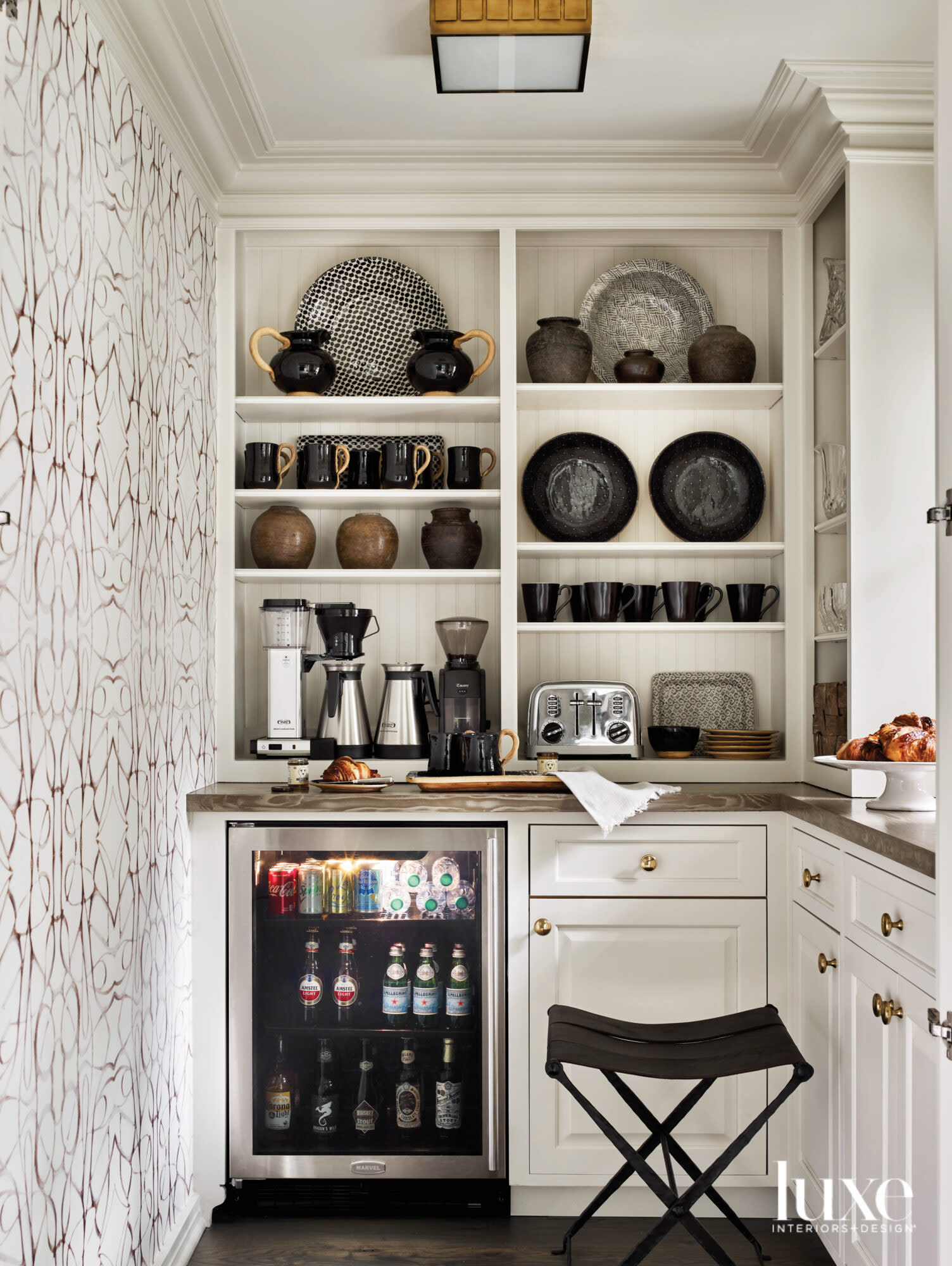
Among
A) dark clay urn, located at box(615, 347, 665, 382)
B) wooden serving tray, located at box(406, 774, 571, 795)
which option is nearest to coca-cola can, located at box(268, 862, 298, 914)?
wooden serving tray, located at box(406, 774, 571, 795)

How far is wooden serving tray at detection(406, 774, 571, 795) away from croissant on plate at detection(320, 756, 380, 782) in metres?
0.14

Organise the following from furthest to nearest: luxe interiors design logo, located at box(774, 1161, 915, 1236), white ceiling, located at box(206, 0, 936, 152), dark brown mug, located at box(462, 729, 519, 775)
Answer: dark brown mug, located at box(462, 729, 519, 775) → white ceiling, located at box(206, 0, 936, 152) → luxe interiors design logo, located at box(774, 1161, 915, 1236)

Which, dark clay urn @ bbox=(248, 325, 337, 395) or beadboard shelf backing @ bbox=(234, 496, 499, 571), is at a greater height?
dark clay urn @ bbox=(248, 325, 337, 395)

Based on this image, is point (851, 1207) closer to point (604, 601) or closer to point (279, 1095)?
point (279, 1095)

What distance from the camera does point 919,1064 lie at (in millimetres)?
1649

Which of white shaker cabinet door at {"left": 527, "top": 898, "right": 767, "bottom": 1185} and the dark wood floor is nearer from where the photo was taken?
the dark wood floor

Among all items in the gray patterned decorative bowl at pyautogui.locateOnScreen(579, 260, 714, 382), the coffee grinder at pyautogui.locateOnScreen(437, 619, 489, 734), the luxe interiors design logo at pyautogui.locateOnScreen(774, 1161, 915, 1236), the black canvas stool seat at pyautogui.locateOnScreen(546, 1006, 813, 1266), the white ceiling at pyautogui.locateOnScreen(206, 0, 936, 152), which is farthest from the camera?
the gray patterned decorative bowl at pyautogui.locateOnScreen(579, 260, 714, 382)

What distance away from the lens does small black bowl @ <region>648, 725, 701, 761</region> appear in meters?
2.86

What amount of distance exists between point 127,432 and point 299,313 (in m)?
1.11

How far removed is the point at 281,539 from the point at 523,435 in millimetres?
793

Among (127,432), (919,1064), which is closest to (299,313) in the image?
(127,432)

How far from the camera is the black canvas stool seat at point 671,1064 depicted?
6.32 feet

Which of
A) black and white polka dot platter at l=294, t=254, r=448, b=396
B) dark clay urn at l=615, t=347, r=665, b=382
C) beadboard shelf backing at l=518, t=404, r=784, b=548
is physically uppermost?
black and white polka dot platter at l=294, t=254, r=448, b=396

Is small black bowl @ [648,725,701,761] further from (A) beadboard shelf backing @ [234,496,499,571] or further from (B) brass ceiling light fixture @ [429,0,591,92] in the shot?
(B) brass ceiling light fixture @ [429,0,591,92]
